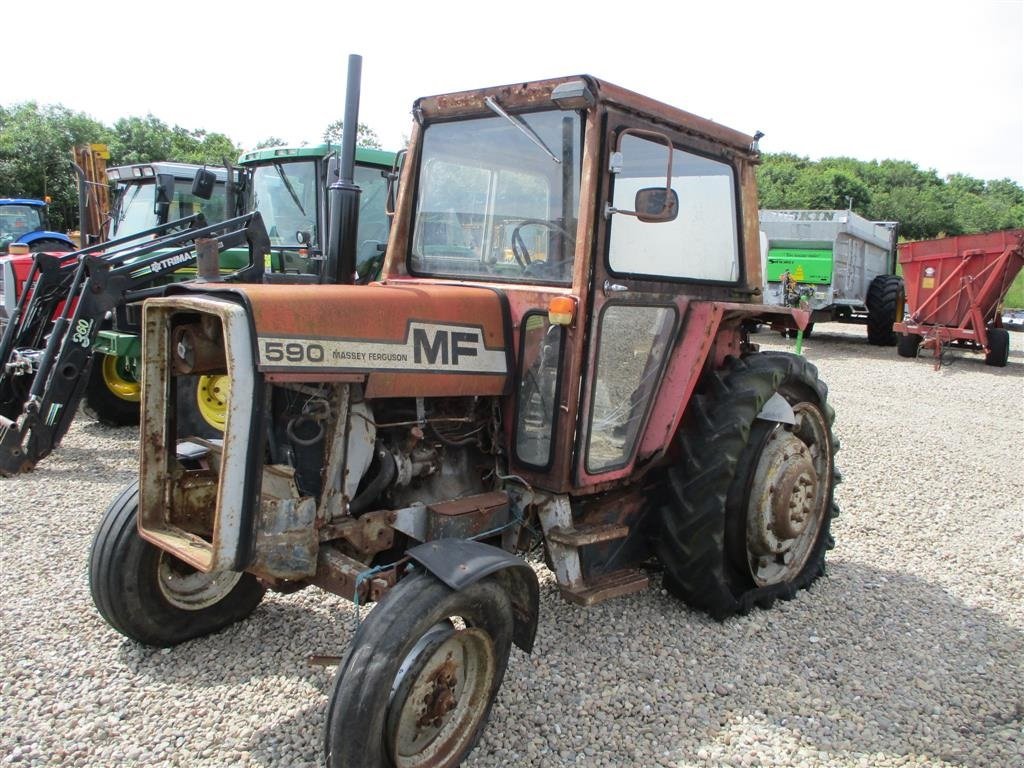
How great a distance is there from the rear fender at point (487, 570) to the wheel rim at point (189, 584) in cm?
108

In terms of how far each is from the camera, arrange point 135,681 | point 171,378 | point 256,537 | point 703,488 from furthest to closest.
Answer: point 703,488, point 135,681, point 171,378, point 256,537

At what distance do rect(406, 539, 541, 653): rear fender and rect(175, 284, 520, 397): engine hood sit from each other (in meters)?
0.54

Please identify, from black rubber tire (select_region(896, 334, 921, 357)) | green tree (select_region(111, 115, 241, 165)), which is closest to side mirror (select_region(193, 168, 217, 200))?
black rubber tire (select_region(896, 334, 921, 357))

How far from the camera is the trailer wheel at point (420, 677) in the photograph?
2189 mm

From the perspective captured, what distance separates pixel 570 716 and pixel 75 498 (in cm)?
378

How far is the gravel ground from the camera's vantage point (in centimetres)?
262

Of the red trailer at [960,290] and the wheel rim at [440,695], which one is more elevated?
the red trailer at [960,290]

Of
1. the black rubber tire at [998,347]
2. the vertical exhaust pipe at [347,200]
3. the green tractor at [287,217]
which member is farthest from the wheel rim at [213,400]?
the black rubber tire at [998,347]

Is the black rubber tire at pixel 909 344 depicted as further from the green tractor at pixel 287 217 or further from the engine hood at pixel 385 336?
the engine hood at pixel 385 336

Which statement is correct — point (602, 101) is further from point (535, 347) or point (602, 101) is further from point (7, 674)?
point (7, 674)

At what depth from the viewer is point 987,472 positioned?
6.26m

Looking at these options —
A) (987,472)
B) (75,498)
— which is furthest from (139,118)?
(987,472)

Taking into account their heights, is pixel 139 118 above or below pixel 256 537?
above

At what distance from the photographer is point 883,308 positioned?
1455 centimetres
